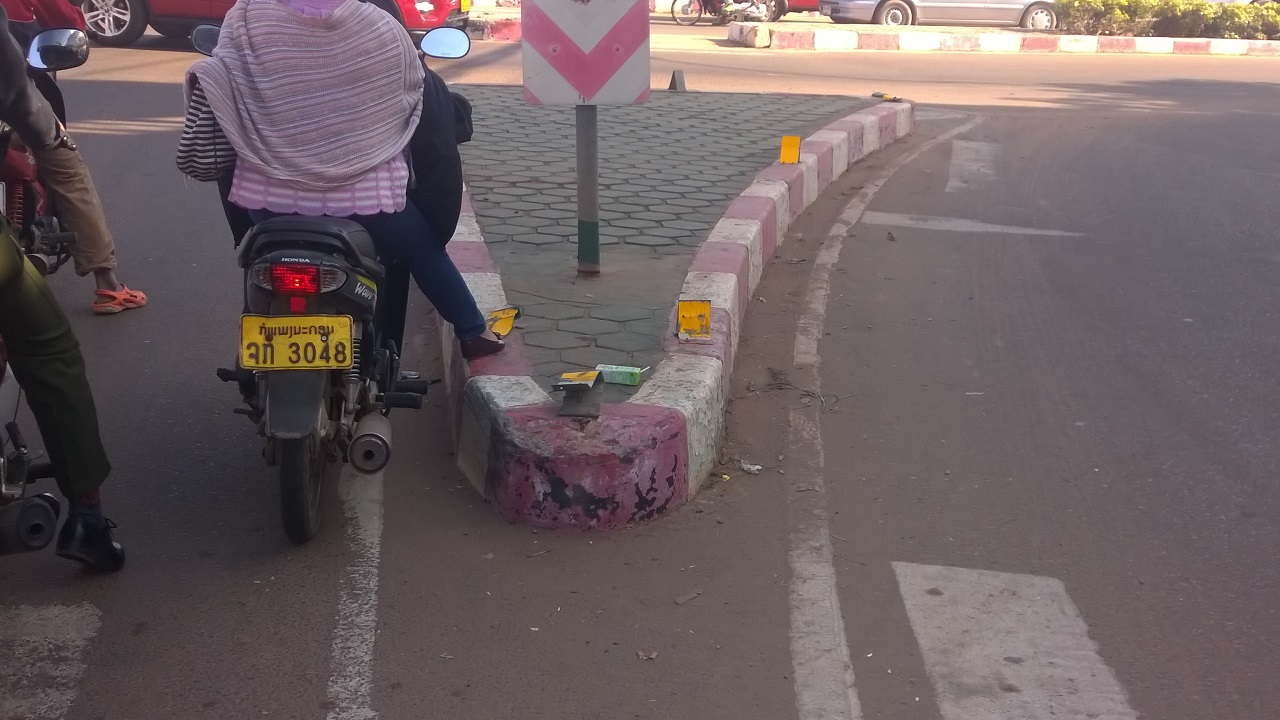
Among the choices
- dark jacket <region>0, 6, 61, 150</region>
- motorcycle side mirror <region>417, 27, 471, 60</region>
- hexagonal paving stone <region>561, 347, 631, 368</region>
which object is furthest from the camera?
hexagonal paving stone <region>561, 347, 631, 368</region>

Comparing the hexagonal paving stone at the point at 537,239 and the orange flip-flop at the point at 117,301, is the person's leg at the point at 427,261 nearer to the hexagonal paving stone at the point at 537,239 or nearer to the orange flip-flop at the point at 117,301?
the hexagonal paving stone at the point at 537,239

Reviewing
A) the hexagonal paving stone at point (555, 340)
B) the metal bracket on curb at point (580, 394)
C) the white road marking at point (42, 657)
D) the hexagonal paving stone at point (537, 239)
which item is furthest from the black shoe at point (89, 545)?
the hexagonal paving stone at point (537, 239)

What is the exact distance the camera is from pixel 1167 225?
7.71 m

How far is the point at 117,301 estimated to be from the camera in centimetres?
541

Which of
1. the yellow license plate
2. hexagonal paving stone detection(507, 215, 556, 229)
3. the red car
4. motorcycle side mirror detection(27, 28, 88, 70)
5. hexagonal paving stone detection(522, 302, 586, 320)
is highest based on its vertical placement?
motorcycle side mirror detection(27, 28, 88, 70)

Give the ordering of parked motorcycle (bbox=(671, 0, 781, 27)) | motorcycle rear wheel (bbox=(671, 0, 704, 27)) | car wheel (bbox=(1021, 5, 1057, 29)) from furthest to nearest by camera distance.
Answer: motorcycle rear wheel (bbox=(671, 0, 704, 27))
parked motorcycle (bbox=(671, 0, 781, 27))
car wheel (bbox=(1021, 5, 1057, 29))

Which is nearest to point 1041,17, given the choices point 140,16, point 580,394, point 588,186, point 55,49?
point 140,16

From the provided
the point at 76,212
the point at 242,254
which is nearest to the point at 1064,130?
the point at 76,212

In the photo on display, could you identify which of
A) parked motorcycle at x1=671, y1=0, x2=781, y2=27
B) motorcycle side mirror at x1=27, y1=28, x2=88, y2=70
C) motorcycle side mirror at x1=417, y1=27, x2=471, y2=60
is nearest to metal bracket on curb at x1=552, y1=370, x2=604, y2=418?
motorcycle side mirror at x1=417, y1=27, x2=471, y2=60

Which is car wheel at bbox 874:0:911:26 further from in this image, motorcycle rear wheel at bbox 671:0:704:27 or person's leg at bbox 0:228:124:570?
person's leg at bbox 0:228:124:570

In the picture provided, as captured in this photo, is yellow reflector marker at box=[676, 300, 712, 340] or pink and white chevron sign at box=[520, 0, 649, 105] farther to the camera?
pink and white chevron sign at box=[520, 0, 649, 105]

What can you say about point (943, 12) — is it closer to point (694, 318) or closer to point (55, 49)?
point (694, 318)

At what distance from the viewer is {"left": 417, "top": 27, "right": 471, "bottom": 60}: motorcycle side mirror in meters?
3.90

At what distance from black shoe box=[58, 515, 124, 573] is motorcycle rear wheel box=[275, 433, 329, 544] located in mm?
442
